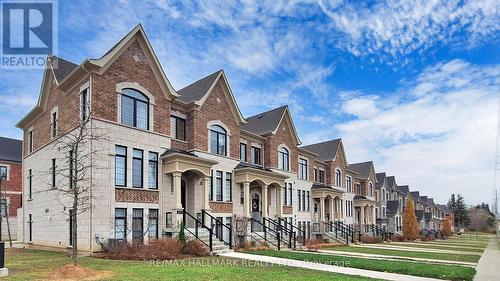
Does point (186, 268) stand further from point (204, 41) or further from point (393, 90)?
point (393, 90)

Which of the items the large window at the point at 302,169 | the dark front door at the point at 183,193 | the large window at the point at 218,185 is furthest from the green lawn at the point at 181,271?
the large window at the point at 302,169

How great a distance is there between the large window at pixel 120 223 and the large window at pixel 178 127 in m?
6.11

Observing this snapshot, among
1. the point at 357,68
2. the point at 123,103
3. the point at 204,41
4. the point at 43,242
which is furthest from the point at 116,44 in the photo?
the point at 357,68

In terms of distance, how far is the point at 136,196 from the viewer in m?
19.5

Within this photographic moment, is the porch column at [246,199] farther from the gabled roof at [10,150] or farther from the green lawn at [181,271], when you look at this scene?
the gabled roof at [10,150]

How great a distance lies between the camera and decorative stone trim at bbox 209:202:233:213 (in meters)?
24.6

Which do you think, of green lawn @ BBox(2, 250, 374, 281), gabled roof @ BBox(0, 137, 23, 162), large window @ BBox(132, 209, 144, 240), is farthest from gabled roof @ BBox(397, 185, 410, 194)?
green lawn @ BBox(2, 250, 374, 281)

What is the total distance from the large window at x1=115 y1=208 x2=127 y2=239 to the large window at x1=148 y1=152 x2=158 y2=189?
7.14 ft

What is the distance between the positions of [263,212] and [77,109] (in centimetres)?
1494

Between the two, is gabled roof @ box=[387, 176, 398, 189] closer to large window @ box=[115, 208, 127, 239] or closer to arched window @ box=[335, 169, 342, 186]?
arched window @ box=[335, 169, 342, 186]

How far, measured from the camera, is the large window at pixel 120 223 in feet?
60.2

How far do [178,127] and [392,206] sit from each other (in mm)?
51321

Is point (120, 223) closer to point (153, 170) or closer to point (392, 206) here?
point (153, 170)

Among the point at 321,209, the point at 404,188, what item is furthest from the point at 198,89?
the point at 404,188
